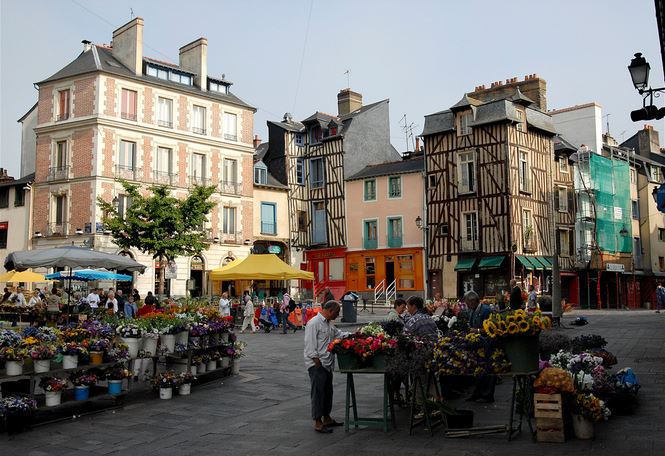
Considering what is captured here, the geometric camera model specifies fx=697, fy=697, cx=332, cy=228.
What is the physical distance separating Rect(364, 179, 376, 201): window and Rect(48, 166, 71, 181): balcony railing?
1589 centimetres

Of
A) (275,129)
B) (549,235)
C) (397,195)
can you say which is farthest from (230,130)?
(549,235)

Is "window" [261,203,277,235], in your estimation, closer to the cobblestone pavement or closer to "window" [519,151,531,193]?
"window" [519,151,531,193]

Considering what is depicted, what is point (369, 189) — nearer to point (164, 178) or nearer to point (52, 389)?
point (164, 178)

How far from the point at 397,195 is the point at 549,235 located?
8363 mm

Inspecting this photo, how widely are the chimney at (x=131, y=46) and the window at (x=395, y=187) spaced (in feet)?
47.8

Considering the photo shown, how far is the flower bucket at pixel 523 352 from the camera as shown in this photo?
21.5 ft

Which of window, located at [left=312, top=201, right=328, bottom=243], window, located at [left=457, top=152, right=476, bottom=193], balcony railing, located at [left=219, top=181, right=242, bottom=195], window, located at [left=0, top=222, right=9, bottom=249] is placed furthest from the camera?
window, located at [left=312, top=201, right=328, bottom=243]

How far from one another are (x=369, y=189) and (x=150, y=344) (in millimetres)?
30164

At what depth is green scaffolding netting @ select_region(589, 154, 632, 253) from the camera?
4003 centimetres

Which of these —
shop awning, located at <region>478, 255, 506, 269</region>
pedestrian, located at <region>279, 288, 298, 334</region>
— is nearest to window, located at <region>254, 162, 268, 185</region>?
shop awning, located at <region>478, 255, 506, 269</region>

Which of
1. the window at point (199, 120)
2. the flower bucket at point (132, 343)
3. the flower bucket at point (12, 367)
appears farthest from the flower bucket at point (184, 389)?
the window at point (199, 120)

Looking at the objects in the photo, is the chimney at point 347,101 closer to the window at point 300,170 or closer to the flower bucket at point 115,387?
the window at point 300,170

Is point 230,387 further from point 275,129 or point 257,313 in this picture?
point 275,129

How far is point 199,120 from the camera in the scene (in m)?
38.5
